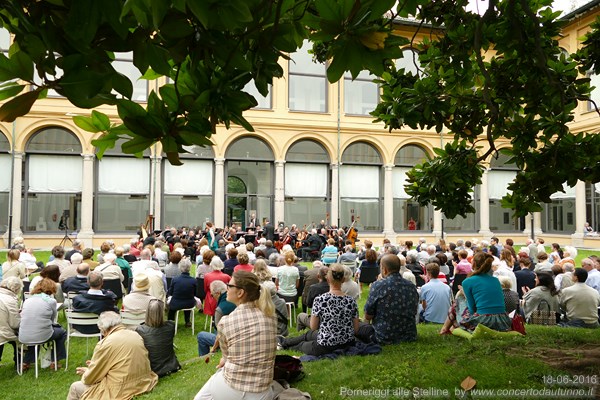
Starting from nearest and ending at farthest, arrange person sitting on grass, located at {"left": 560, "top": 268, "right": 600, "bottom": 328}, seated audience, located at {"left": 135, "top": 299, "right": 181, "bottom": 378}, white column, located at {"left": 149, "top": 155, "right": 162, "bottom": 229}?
seated audience, located at {"left": 135, "top": 299, "right": 181, "bottom": 378} → person sitting on grass, located at {"left": 560, "top": 268, "right": 600, "bottom": 328} → white column, located at {"left": 149, "top": 155, "right": 162, "bottom": 229}

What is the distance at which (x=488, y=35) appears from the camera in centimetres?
482

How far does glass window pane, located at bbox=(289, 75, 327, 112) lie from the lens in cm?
2473

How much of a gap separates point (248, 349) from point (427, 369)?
6.41 feet

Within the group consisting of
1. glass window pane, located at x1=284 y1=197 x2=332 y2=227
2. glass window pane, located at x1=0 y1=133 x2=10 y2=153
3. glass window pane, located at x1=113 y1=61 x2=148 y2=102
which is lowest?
glass window pane, located at x1=284 y1=197 x2=332 y2=227

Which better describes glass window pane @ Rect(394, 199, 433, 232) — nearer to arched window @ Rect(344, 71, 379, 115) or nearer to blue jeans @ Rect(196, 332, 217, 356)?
arched window @ Rect(344, 71, 379, 115)

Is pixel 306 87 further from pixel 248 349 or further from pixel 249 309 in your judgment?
pixel 248 349

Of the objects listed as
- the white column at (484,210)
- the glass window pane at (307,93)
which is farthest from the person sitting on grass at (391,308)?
the white column at (484,210)

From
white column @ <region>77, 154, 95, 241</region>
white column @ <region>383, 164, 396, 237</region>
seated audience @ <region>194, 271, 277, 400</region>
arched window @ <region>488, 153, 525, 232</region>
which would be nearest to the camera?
seated audience @ <region>194, 271, 277, 400</region>

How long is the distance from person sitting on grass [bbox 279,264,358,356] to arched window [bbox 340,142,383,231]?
19208 mm

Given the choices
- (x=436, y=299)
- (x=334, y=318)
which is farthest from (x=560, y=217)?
(x=334, y=318)

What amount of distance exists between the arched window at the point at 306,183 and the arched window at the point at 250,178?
97 centimetres

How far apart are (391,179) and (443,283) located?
17.6 m

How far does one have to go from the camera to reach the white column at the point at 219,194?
23.1 metres

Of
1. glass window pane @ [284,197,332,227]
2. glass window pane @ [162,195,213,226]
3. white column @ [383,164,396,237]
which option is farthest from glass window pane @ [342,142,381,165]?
glass window pane @ [162,195,213,226]
